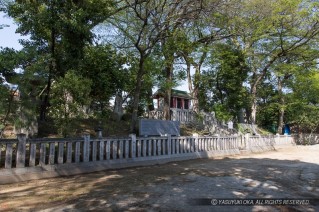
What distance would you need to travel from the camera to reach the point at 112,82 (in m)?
13.8

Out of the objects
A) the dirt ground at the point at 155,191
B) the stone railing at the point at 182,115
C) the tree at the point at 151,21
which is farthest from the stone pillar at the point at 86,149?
the stone railing at the point at 182,115

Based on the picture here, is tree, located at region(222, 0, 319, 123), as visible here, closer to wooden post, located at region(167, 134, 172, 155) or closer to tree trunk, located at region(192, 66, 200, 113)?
tree trunk, located at region(192, 66, 200, 113)

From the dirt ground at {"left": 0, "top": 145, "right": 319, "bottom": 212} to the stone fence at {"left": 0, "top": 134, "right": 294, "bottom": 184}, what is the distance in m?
0.42

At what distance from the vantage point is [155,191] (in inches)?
229

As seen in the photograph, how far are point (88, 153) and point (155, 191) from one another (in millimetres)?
3584

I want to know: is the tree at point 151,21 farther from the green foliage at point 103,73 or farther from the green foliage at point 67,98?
the green foliage at point 67,98

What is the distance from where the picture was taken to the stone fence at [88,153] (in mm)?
7066

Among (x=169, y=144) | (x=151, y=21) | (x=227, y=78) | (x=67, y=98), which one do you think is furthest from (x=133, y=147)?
(x=227, y=78)

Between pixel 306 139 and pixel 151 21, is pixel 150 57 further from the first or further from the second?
pixel 306 139

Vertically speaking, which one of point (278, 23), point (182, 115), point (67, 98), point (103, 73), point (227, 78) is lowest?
point (67, 98)

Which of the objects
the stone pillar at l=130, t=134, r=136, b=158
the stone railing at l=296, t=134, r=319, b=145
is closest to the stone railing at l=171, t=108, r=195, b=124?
the stone pillar at l=130, t=134, r=136, b=158

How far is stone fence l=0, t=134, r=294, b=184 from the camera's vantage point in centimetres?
707

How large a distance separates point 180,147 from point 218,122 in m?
9.32

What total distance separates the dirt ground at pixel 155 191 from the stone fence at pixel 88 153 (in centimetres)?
42
